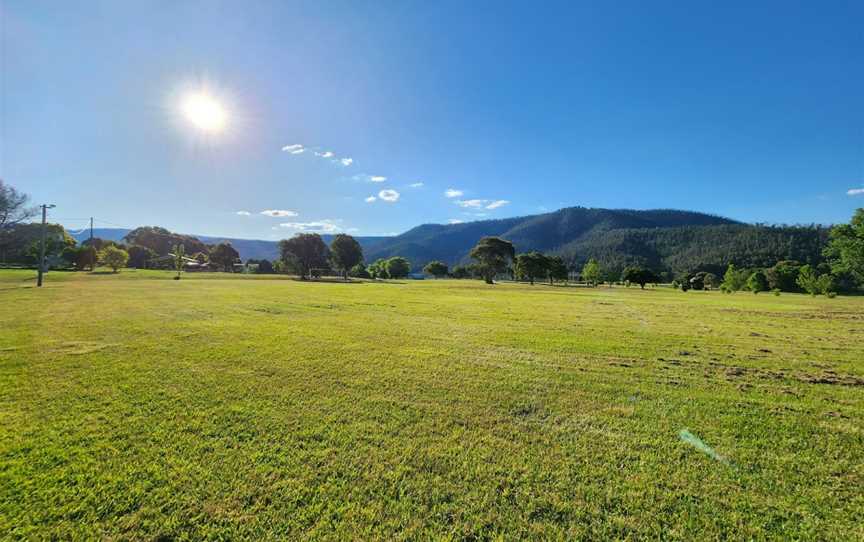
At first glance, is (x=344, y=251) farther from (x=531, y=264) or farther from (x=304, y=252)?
(x=531, y=264)

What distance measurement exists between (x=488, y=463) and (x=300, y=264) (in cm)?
8223

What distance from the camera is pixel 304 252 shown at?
7844 centimetres

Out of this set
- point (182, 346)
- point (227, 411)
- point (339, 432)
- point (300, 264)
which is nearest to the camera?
point (339, 432)

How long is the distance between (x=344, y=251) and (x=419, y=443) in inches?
2935

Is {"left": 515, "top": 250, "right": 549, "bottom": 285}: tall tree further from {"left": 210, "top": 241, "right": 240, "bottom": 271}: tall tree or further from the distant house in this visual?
the distant house

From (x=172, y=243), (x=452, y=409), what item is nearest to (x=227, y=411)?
(x=452, y=409)

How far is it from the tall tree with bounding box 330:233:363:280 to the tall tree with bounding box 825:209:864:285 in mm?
71268

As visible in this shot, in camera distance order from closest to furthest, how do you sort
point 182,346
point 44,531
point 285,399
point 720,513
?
point 44,531, point 720,513, point 285,399, point 182,346

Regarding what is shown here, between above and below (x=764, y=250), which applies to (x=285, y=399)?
below

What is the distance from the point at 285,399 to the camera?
6.42 meters

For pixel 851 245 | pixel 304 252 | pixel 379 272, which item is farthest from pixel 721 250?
pixel 304 252

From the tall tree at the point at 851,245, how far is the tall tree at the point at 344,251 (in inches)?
2806

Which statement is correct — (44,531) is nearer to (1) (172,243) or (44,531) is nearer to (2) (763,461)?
(2) (763,461)

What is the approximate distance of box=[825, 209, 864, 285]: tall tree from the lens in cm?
3103
